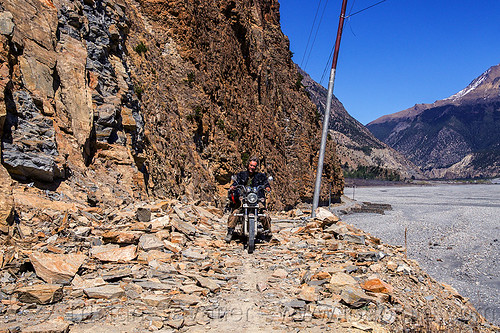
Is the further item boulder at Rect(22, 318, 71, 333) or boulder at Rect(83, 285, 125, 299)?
boulder at Rect(83, 285, 125, 299)

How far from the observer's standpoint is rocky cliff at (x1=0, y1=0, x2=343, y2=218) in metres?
7.62

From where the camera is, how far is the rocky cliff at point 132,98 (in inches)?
300

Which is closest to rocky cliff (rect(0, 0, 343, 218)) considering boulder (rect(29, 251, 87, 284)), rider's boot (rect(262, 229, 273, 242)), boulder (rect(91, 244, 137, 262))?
boulder (rect(29, 251, 87, 284))

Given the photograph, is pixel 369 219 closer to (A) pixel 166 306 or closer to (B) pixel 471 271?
(B) pixel 471 271

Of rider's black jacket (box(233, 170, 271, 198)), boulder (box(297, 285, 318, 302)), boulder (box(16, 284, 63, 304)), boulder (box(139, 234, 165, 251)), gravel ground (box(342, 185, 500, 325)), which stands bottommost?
gravel ground (box(342, 185, 500, 325))

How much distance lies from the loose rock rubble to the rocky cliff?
1.02m

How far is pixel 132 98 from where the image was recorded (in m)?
13.1

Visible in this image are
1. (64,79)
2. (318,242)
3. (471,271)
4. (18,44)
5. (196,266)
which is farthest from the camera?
(471,271)

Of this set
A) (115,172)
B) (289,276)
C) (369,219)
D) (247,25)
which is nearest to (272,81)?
(247,25)

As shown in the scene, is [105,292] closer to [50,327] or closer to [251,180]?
[50,327]

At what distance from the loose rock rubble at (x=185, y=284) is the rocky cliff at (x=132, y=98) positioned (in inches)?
40.0

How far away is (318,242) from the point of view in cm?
877

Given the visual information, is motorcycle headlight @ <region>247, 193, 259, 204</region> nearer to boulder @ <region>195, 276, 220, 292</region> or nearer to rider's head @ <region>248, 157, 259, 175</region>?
rider's head @ <region>248, 157, 259, 175</region>

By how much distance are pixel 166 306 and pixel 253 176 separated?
182 inches
